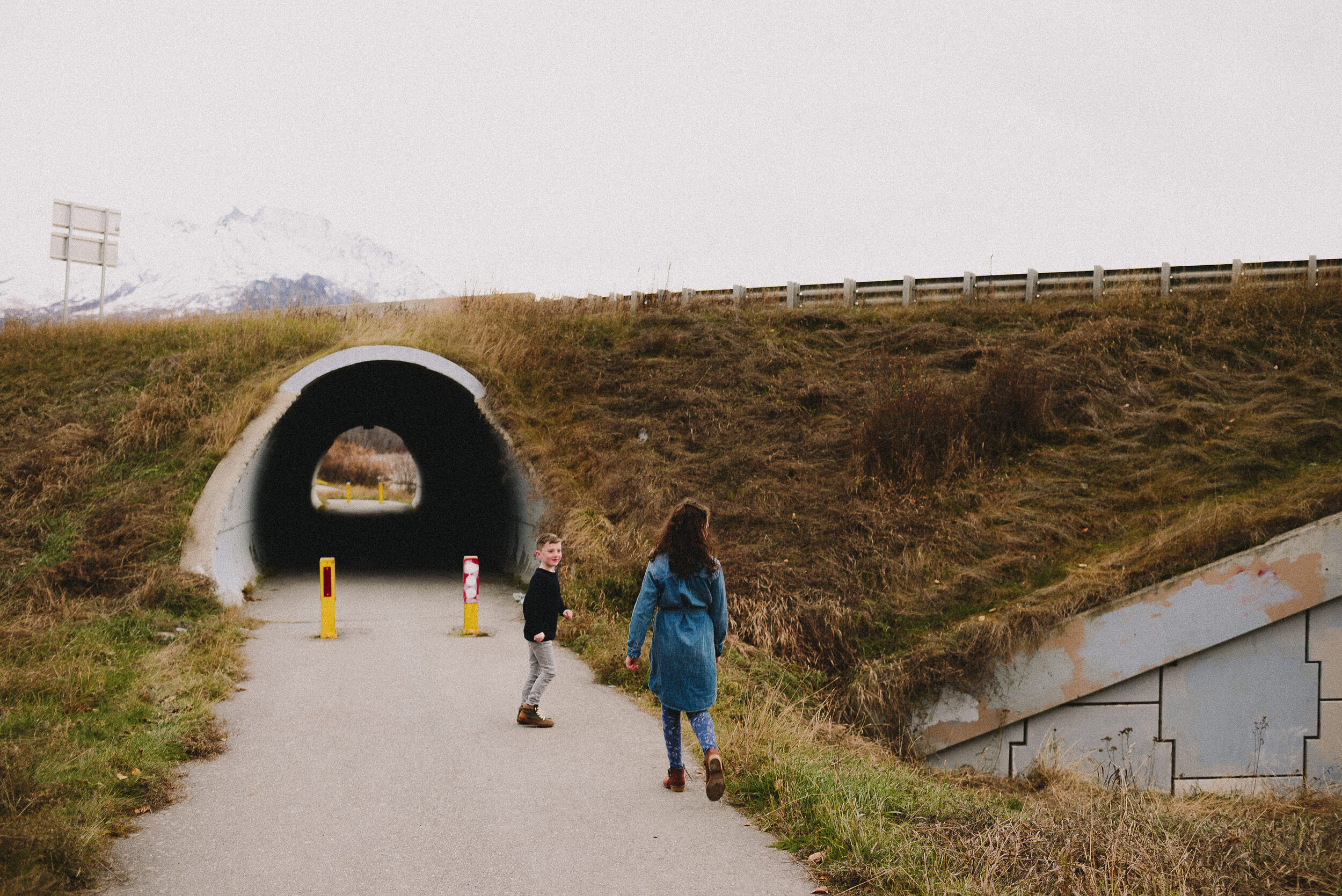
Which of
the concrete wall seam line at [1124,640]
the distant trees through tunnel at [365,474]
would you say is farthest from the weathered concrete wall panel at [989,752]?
the distant trees through tunnel at [365,474]

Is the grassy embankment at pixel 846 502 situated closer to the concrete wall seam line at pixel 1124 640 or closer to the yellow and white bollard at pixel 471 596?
the concrete wall seam line at pixel 1124 640

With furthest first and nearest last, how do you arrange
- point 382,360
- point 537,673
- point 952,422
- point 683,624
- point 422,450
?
point 422,450, point 382,360, point 952,422, point 537,673, point 683,624

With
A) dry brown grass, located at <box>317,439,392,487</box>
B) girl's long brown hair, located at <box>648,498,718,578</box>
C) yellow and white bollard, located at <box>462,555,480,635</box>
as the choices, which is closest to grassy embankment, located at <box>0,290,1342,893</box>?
girl's long brown hair, located at <box>648,498,718,578</box>

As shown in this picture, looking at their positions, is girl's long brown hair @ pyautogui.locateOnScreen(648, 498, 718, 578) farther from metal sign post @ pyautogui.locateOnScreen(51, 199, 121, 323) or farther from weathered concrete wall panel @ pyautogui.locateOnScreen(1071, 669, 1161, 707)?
metal sign post @ pyautogui.locateOnScreen(51, 199, 121, 323)

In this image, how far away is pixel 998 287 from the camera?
18562 mm

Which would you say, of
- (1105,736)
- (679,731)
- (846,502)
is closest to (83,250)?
(846,502)

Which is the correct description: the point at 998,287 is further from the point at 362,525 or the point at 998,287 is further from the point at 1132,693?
the point at 362,525

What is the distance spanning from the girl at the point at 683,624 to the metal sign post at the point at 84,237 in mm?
16409

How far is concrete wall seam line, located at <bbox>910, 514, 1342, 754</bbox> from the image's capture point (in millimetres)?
9336

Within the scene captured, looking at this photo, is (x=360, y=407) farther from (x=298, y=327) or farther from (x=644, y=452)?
(x=644, y=452)

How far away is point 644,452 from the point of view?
Answer: 14.5m

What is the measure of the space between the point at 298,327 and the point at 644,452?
7144mm

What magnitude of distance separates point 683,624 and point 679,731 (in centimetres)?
67

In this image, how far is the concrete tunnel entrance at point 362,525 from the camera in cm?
1286
